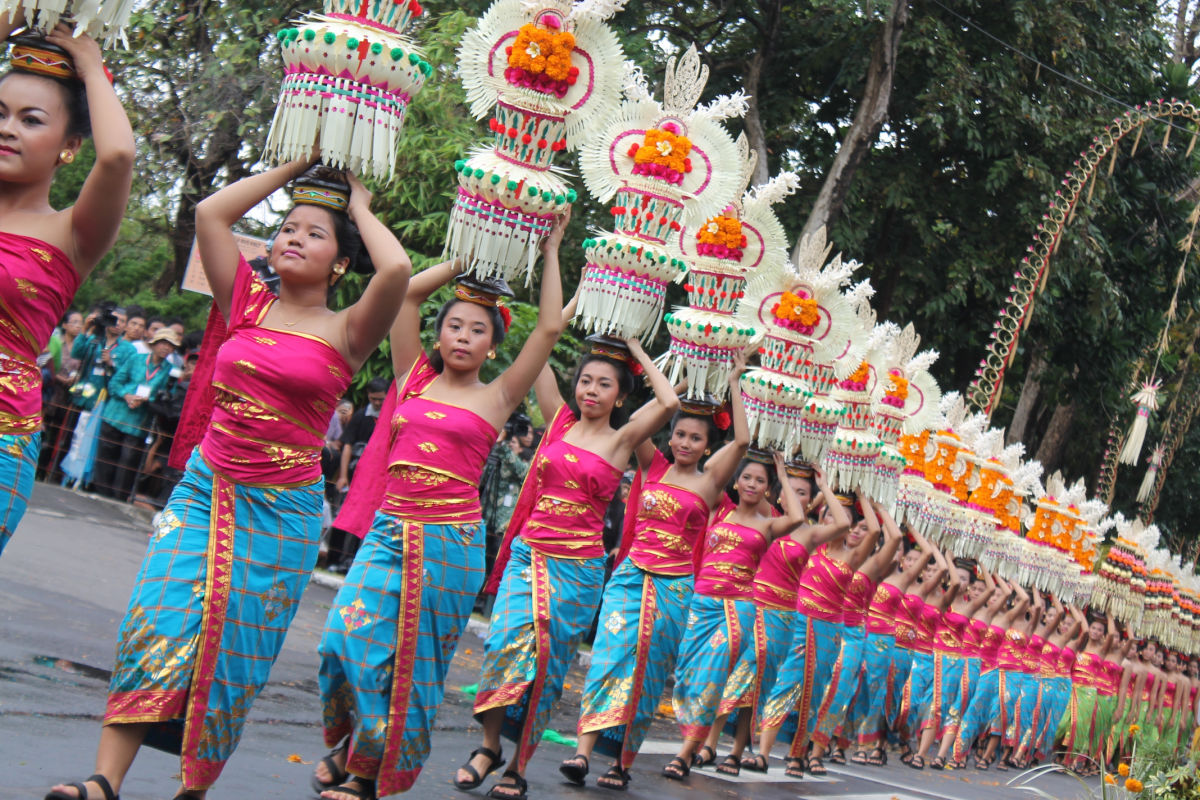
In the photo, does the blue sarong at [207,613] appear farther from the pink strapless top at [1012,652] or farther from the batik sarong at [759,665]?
the pink strapless top at [1012,652]

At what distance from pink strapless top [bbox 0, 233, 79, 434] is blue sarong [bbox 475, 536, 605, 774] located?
2717 millimetres

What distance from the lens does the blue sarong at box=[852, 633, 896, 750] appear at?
11.0 metres

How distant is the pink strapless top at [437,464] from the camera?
5.16 meters

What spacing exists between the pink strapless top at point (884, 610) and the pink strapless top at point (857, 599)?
0.95 m

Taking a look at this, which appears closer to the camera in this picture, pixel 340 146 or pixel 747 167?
pixel 340 146

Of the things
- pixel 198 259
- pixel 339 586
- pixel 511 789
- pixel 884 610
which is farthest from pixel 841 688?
pixel 198 259

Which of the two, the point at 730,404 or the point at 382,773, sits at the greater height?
the point at 730,404

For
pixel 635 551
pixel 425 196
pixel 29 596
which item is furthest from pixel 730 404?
pixel 425 196

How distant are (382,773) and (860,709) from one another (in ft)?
23.2

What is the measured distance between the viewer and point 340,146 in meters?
4.25

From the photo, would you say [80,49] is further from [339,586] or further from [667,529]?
[339,586]

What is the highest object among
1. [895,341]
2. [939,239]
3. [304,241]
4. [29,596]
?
[939,239]

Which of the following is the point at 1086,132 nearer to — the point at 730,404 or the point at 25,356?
the point at 730,404

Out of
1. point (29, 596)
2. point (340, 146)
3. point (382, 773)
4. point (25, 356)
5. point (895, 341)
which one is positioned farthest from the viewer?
point (895, 341)
